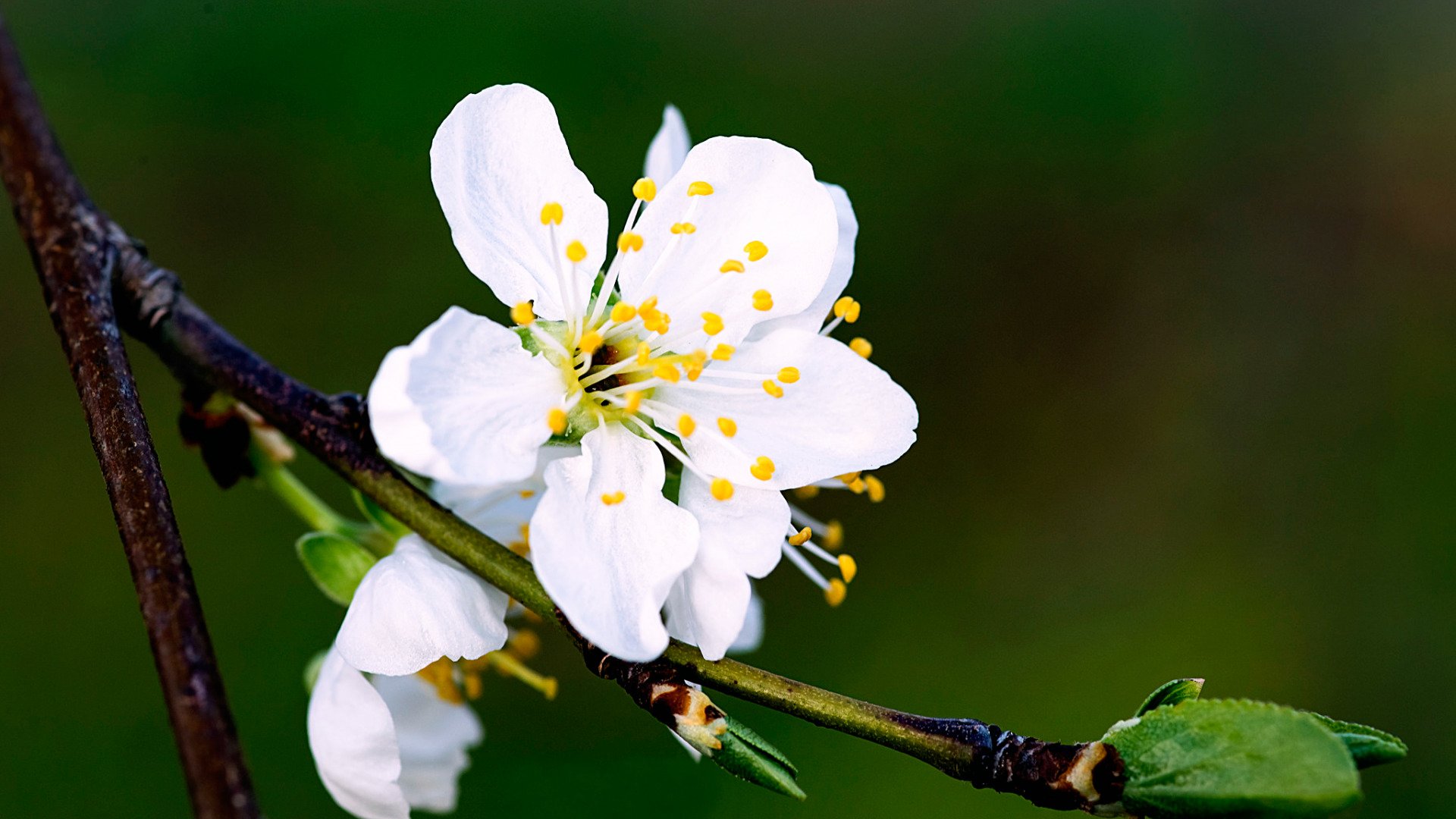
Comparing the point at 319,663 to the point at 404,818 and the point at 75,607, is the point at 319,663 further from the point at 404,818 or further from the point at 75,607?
the point at 75,607

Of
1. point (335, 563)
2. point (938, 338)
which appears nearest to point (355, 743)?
point (335, 563)

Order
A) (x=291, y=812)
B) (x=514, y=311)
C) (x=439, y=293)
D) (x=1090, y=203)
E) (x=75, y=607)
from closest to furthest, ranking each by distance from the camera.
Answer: (x=514, y=311), (x=291, y=812), (x=75, y=607), (x=439, y=293), (x=1090, y=203)

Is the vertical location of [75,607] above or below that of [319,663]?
above

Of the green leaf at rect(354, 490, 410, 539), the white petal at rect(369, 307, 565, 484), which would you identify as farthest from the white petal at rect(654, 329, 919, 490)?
the green leaf at rect(354, 490, 410, 539)

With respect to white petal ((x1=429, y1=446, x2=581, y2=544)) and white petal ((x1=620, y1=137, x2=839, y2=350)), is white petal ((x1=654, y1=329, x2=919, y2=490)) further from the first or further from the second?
white petal ((x1=429, y1=446, x2=581, y2=544))


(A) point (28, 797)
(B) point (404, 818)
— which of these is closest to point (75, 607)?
(A) point (28, 797)

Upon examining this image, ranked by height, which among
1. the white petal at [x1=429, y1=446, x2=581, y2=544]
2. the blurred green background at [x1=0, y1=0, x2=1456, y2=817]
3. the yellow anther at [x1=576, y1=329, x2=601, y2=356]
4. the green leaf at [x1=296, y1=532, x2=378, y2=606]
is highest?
the blurred green background at [x1=0, y1=0, x2=1456, y2=817]
